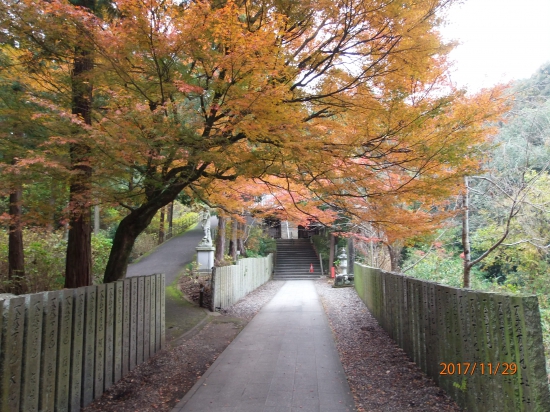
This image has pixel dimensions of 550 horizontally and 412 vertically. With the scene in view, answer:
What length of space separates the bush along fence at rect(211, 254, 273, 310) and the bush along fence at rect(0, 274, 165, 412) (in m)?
4.92

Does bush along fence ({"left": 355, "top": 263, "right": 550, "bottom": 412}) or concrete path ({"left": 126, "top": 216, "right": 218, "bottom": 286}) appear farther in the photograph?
concrete path ({"left": 126, "top": 216, "right": 218, "bottom": 286})

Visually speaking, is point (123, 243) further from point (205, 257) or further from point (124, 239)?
point (205, 257)

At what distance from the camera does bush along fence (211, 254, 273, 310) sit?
11.3m

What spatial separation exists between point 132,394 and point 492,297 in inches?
174

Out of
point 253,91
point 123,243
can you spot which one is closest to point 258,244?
point 123,243

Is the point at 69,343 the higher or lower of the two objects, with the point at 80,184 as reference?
lower

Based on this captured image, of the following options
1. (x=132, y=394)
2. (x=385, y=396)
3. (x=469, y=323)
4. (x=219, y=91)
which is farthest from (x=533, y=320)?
(x=132, y=394)

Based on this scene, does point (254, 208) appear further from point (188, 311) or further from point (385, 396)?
point (385, 396)

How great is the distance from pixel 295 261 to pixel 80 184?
2418cm

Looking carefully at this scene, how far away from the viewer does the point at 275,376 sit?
18.3 ft

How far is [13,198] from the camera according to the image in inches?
324

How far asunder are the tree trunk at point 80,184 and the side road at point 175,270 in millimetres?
2431

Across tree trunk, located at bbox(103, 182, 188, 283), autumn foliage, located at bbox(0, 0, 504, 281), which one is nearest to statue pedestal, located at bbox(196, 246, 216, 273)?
tree trunk, located at bbox(103, 182, 188, 283)

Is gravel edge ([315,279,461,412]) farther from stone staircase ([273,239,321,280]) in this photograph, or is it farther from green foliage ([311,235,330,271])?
green foliage ([311,235,330,271])
